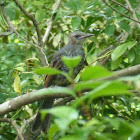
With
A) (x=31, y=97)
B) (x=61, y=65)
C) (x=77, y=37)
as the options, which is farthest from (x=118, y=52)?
(x=77, y=37)

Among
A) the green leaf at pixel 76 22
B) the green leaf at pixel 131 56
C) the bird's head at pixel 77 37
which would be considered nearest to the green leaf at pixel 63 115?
the green leaf at pixel 131 56

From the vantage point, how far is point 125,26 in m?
3.06

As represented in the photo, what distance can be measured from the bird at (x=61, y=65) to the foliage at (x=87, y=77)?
12cm

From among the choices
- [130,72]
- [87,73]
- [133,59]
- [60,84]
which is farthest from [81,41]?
[87,73]

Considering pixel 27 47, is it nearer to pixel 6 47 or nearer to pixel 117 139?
pixel 6 47

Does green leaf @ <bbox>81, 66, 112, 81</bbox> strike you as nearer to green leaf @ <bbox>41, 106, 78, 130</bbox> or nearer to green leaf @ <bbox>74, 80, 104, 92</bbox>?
green leaf @ <bbox>74, 80, 104, 92</bbox>

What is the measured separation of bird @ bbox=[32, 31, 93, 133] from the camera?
10.4 feet

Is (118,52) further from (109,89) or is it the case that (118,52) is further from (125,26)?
(109,89)

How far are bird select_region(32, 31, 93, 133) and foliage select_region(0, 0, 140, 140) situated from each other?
12 centimetres

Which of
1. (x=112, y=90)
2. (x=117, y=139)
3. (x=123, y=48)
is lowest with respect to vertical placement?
(x=123, y=48)

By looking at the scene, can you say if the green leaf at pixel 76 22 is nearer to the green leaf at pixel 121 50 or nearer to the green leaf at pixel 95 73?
the green leaf at pixel 121 50

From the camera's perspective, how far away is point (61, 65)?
141 inches

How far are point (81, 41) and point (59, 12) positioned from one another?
0.68 metres

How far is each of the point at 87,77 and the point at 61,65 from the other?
102 inches
